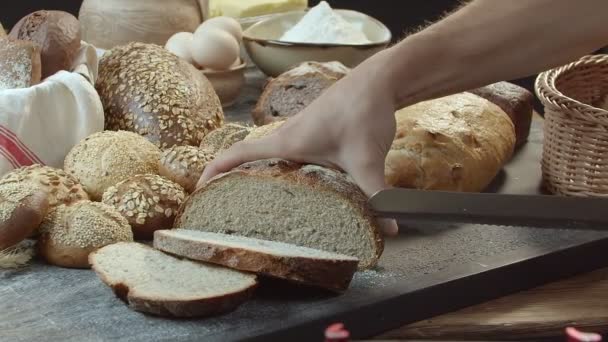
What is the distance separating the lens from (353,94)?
1926 millimetres

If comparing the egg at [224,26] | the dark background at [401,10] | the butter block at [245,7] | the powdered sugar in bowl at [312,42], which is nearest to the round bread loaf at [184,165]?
the egg at [224,26]

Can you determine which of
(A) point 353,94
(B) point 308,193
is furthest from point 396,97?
(B) point 308,193

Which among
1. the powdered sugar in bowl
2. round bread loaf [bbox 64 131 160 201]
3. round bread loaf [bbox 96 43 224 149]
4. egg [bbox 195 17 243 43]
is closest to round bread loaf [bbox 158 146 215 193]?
round bread loaf [bbox 64 131 160 201]

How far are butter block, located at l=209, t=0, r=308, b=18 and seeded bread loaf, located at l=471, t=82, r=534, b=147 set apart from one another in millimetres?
1384

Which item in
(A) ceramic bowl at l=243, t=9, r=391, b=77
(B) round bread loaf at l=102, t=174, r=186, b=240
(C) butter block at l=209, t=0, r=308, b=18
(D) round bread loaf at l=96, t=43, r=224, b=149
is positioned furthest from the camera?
(C) butter block at l=209, t=0, r=308, b=18

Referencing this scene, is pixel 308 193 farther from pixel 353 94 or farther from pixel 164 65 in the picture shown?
pixel 164 65

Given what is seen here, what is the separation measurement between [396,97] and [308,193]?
29 centimetres

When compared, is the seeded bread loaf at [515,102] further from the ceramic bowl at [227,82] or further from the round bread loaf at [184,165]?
the round bread loaf at [184,165]

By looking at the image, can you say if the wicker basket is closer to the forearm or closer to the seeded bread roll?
the forearm

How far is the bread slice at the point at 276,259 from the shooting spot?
70.8 inches

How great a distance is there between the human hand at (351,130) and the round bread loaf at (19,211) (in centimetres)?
56

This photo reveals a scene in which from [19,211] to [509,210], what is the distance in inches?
41.3

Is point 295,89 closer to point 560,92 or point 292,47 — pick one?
point 292,47

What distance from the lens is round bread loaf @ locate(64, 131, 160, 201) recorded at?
88.7 inches
